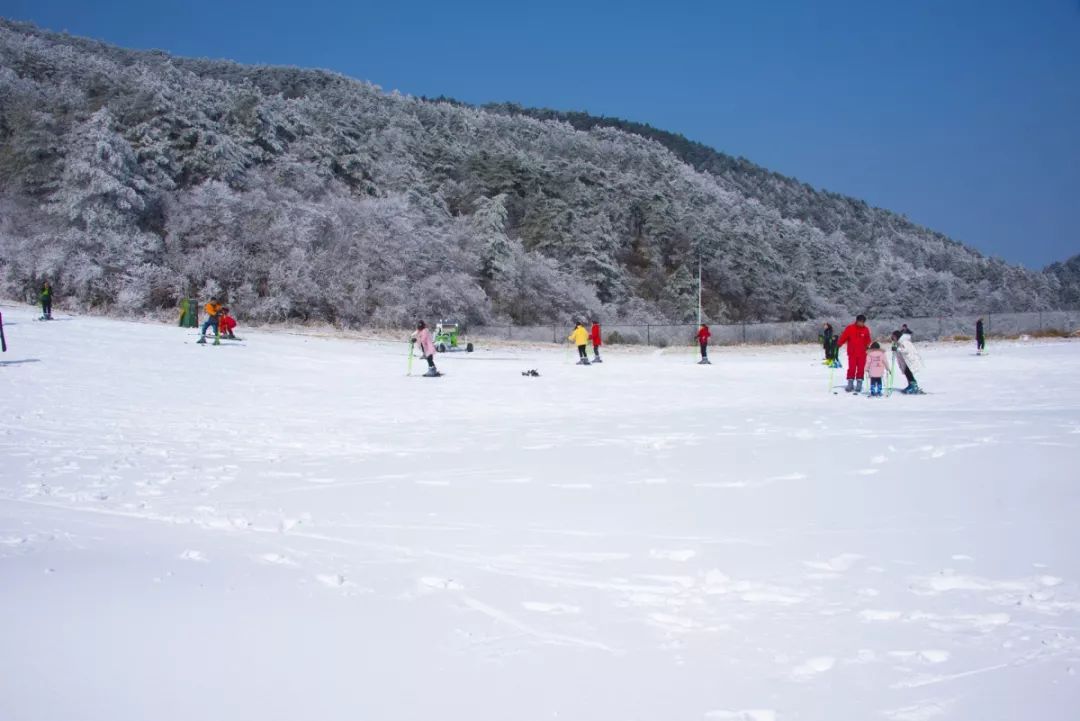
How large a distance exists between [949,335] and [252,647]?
61.5m

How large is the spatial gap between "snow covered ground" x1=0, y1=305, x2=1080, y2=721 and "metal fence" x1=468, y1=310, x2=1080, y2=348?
4042 centimetres

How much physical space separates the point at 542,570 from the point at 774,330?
56458 mm

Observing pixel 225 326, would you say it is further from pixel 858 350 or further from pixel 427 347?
pixel 858 350

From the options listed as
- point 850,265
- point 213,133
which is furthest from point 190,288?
point 850,265

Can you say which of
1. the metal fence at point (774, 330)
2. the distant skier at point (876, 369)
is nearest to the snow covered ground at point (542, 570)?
the distant skier at point (876, 369)

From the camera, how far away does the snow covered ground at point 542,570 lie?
3967 mm

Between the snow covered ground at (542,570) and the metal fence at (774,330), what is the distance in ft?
133

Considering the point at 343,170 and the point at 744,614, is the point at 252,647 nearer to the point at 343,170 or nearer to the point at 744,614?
the point at 744,614

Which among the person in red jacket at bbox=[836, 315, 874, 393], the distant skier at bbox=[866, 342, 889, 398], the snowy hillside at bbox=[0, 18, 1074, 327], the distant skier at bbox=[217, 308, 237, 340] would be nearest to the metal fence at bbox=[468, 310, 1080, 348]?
the snowy hillside at bbox=[0, 18, 1074, 327]

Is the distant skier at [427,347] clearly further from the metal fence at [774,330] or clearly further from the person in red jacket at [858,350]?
the metal fence at [774,330]

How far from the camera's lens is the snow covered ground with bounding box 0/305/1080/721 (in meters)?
3.97

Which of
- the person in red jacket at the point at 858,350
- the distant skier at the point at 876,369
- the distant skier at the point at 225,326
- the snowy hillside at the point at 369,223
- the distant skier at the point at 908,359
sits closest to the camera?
the distant skier at the point at 876,369

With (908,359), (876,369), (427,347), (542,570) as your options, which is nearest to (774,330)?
(427,347)

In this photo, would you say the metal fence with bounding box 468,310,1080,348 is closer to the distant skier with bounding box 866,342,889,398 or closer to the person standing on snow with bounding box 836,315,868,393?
the person standing on snow with bounding box 836,315,868,393
